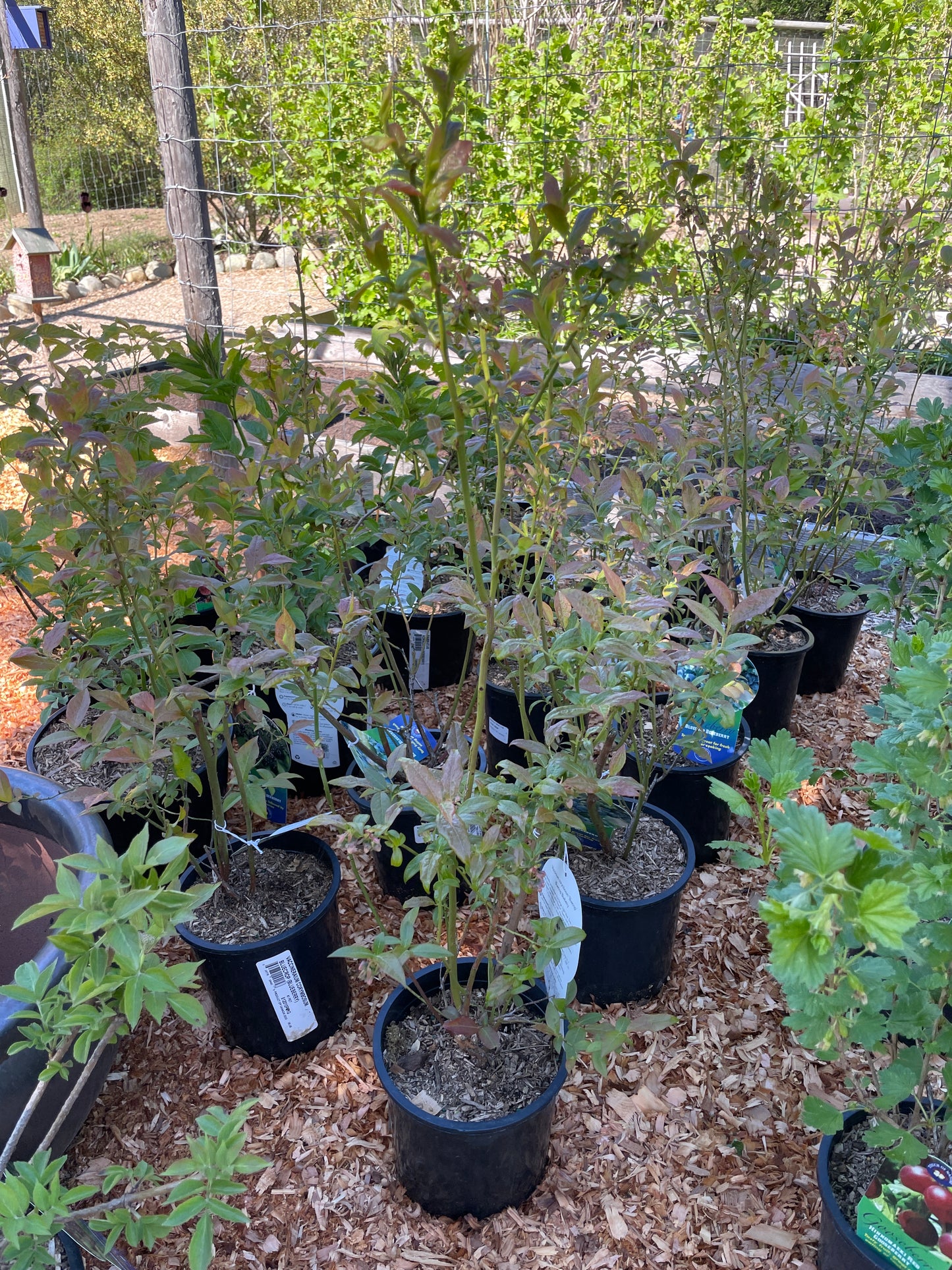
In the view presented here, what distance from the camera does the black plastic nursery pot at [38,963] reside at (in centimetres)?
113

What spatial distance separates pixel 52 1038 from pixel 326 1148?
1.98ft

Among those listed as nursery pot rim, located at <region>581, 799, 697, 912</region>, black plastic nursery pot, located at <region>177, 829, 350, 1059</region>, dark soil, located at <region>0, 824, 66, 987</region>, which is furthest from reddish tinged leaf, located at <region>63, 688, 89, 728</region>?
nursery pot rim, located at <region>581, 799, 697, 912</region>

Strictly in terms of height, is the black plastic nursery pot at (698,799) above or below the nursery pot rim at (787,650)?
below

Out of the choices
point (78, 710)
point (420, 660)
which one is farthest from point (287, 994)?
point (420, 660)

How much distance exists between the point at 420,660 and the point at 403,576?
210 mm

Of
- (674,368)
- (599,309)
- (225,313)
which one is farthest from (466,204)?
(599,309)

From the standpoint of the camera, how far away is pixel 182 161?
3297 millimetres

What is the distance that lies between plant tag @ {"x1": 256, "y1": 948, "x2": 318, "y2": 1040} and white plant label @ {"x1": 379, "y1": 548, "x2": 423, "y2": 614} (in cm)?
64

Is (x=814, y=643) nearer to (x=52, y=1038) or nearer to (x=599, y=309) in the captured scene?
(x=599, y=309)

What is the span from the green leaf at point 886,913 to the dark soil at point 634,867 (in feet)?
2.77

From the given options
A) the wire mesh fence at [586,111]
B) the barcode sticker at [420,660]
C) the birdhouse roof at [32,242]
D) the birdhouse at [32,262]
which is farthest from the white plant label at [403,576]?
the birdhouse roof at [32,242]

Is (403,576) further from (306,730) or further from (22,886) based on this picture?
(22,886)

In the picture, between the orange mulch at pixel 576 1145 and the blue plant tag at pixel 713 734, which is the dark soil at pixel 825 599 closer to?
the blue plant tag at pixel 713 734

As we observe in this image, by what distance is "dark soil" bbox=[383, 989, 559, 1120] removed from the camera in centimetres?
124
